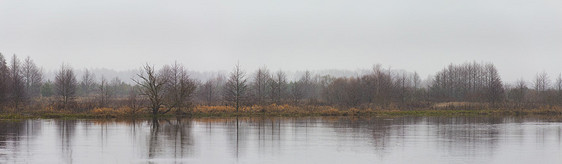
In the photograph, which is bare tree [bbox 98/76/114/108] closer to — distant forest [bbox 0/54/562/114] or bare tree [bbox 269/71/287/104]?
distant forest [bbox 0/54/562/114]

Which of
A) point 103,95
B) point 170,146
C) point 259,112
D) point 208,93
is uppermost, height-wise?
point 208,93

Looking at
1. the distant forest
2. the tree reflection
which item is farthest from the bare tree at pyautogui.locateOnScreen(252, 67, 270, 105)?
the tree reflection

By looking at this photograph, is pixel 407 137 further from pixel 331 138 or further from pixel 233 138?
pixel 233 138


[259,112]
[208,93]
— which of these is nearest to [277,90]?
[208,93]

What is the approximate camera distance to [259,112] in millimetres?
48531

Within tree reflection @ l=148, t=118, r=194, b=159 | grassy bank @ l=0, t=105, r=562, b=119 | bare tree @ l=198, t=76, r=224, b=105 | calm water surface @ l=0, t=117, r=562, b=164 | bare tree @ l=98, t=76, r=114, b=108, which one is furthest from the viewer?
bare tree @ l=198, t=76, r=224, b=105

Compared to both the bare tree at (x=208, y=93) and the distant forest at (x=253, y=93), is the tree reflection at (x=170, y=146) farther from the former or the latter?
the bare tree at (x=208, y=93)

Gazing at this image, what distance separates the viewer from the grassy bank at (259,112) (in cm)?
4169

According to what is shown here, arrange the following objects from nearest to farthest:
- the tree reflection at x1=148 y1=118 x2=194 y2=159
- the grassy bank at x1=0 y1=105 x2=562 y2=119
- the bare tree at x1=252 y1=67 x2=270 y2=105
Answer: the tree reflection at x1=148 y1=118 x2=194 y2=159 < the grassy bank at x1=0 y1=105 x2=562 y2=119 < the bare tree at x1=252 y1=67 x2=270 y2=105

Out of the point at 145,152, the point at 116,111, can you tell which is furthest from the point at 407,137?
the point at 116,111

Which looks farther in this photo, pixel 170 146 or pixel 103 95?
pixel 103 95

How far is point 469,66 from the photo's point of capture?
111125 millimetres

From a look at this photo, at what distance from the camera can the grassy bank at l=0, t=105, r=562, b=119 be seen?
137 ft

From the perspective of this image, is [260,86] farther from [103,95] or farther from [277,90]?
[103,95]
